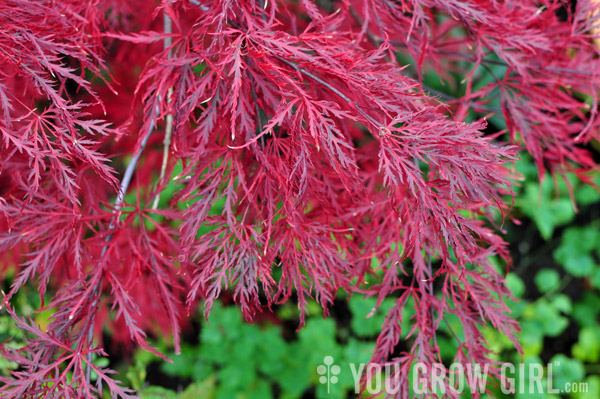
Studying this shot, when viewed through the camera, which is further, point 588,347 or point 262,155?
point 588,347

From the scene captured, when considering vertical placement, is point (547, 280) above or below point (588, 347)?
above

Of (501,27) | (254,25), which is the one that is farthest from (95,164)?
(501,27)

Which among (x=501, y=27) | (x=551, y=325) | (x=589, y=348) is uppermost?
(x=501, y=27)

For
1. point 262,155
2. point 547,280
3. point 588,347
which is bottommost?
point 588,347

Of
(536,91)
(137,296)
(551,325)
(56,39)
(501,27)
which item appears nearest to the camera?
(56,39)

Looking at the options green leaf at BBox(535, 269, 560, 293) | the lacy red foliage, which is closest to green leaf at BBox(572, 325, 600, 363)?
green leaf at BBox(535, 269, 560, 293)

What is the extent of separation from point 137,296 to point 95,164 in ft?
3.18

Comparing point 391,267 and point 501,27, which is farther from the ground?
point 501,27

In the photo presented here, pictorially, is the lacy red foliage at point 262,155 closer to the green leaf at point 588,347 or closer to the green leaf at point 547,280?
the green leaf at point 547,280

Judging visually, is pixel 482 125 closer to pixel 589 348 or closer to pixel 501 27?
pixel 501 27

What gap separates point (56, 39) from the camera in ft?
2.70

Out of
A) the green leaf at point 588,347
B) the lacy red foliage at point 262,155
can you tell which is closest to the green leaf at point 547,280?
the green leaf at point 588,347

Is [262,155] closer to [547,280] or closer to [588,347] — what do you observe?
[547,280]

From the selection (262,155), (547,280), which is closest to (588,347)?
(547,280)
